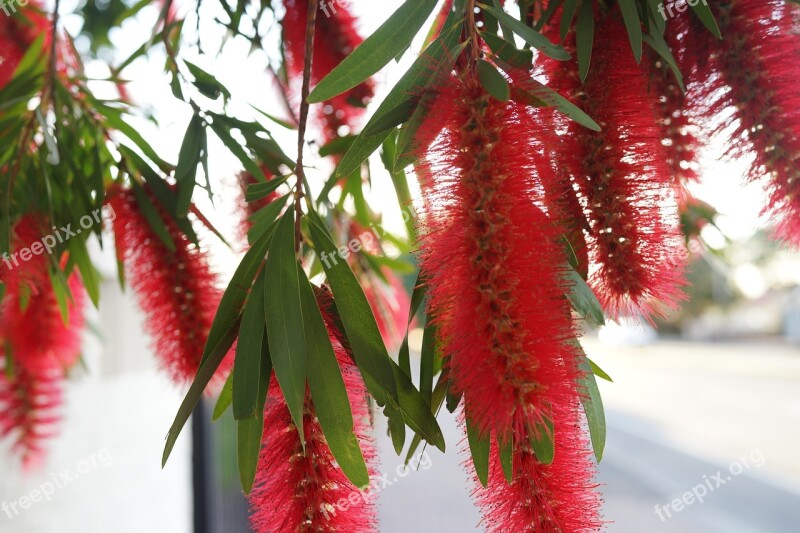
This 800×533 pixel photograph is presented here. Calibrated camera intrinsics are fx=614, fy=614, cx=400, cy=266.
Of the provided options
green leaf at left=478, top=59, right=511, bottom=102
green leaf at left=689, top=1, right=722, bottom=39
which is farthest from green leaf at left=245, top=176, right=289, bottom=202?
green leaf at left=689, top=1, right=722, bottom=39

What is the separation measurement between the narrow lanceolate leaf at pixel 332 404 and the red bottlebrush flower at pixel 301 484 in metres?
0.02

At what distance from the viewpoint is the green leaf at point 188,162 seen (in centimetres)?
62

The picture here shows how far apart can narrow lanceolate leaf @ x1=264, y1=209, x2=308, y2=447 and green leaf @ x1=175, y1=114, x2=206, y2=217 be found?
168 mm

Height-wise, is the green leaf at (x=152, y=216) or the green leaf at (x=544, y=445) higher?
the green leaf at (x=152, y=216)

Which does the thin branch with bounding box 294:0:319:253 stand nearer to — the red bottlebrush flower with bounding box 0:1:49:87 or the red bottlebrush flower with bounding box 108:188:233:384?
the red bottlebrush flower with bounding box 108:188:233:384

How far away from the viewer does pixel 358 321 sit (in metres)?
0.48

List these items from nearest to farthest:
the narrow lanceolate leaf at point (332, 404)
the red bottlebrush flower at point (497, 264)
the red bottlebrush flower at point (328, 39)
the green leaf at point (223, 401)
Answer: the red bottlebrush flower at point (497, 264) → the narrow lanceolate leaf at point (332, 404) → the green leaf at point (223, 401) → the red bottlebrush flower at point (328, 39)

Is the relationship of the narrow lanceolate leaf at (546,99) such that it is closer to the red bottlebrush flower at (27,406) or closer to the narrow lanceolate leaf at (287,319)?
the narrow lanceolate leaf at (287,319)

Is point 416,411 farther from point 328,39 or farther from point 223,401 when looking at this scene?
point 328,39

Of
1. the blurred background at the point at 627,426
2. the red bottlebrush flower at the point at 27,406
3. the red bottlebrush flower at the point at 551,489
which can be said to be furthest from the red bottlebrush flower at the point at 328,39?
the red bottlebrush flower at the point at 27,406

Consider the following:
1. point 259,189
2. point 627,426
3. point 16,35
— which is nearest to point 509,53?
point 259,189

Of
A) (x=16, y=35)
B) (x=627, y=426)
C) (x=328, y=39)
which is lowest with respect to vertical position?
(x=627, y=426)

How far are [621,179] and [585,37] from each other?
0.35ft

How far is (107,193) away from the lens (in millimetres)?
725
